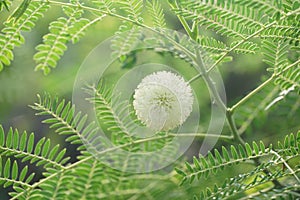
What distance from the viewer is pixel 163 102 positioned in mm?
630

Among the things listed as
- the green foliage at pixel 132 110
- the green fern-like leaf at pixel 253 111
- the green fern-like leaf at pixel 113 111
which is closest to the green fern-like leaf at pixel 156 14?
the green foliage at pixel 132 110

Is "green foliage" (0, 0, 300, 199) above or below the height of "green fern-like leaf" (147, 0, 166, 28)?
below

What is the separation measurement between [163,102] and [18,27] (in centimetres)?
21

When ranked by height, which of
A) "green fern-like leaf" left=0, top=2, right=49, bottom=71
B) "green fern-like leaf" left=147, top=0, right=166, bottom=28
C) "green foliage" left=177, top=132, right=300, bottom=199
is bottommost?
"green foliage" left=177, top=132, right=300, bottom=199

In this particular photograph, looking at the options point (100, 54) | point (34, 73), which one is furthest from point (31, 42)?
point (100, 54)

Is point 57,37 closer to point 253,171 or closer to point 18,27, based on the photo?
point 18,27

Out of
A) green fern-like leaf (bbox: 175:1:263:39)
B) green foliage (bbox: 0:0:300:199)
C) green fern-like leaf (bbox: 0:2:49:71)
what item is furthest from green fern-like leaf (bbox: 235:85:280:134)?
green fern-like leaf (bbox: 0:2:49:71)

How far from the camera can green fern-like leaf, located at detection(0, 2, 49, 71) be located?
0.68 m

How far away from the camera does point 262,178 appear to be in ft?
2.05

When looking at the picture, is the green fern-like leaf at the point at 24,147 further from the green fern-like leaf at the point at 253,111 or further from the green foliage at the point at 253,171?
the green fern-like leaf at the point at 253,111

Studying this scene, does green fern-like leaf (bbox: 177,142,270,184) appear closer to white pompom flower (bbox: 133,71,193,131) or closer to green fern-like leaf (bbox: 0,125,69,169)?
white pompom flower (bbox: 133,71,193,131)

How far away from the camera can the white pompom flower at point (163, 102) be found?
63 centimetres

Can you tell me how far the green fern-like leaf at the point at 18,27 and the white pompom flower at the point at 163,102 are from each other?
0.51 ft

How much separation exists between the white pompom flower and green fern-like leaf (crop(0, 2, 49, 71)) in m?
0.16
